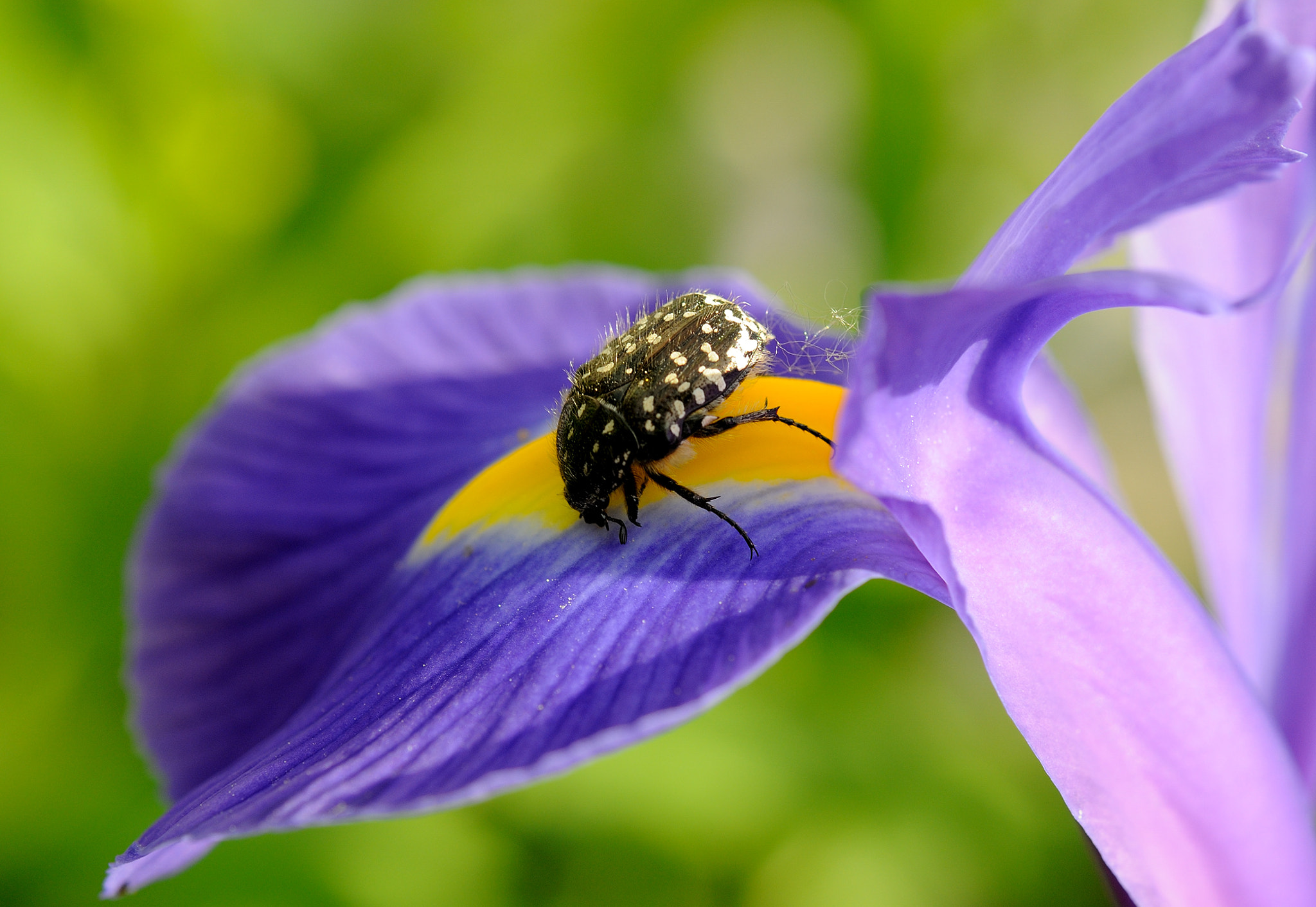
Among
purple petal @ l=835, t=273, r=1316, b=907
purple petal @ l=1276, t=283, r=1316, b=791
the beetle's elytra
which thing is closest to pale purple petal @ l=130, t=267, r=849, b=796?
the beetle's elytra

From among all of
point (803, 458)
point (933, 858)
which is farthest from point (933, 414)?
point (933, 858)

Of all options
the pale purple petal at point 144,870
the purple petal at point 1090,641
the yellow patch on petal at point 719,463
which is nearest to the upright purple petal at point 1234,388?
the purple petal at point 1090,641

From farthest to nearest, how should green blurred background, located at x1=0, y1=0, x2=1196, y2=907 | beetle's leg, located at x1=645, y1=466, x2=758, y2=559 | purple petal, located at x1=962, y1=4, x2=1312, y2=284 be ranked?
1. green blurred background, located at x1=0, y1=0, x2=1196, y2=907
2. beetle's leg, located at x1=645, y1=466, x2=758, y2=559
3. purple petal, located at x1=962, y1=4, x2=1312, y2=284

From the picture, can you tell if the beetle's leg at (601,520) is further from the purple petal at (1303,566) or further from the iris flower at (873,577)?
the purple petal at (1303,566)

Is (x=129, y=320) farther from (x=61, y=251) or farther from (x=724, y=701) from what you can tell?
(x=724, y=701)

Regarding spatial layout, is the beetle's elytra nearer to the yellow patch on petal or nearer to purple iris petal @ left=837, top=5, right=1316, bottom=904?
the yellow patch on petal

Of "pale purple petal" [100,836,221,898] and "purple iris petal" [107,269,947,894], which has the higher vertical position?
"purple iris petal" [107,269,947,894]

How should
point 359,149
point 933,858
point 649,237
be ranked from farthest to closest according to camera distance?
point 649,237 < point 359,149 < point 933,858
